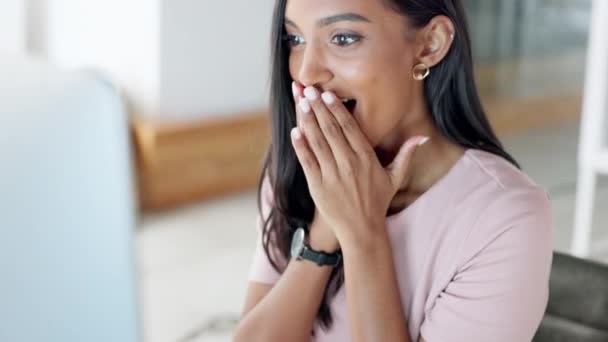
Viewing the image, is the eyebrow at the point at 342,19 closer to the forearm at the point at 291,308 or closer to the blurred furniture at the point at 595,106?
the forearm at the point at 291,308

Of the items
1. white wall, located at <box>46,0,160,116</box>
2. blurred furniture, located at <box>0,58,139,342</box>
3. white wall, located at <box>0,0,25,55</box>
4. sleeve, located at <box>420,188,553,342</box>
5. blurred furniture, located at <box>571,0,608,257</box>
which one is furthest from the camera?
white wall, located at <box>0,0,25,55</box>

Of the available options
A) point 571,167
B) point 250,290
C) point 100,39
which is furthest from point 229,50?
point 250,290

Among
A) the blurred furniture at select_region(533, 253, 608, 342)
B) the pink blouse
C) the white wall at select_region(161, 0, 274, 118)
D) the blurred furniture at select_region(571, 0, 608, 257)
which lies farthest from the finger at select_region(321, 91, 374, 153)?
the white wall at select_region(161, 0, 274, 118)

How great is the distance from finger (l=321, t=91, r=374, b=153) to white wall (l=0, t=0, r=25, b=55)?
103 inches

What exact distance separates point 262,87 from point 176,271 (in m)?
1.00

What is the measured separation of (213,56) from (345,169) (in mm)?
2389

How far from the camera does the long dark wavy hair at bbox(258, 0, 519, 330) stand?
128 centimetres

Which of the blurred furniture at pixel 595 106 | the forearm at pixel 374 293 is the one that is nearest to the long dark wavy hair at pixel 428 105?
the forearm at pixel 374 293

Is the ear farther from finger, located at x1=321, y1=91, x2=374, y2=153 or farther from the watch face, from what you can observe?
the watch face

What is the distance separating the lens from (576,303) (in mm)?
1287

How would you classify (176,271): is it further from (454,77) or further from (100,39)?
(454,77)

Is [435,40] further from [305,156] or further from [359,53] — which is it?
[305,156]

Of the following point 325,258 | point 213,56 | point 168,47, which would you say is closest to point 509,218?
point 325,258

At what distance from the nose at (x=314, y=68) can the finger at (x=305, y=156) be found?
72 millimetres
